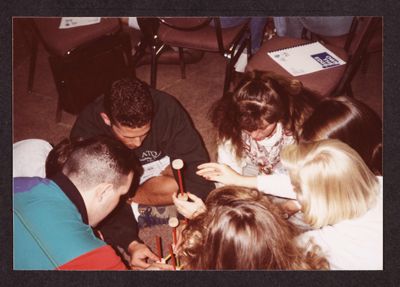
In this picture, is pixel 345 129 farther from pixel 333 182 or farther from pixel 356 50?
pixel 356 50

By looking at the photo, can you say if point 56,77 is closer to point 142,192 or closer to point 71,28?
point 71,28

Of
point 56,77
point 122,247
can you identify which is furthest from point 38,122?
point 122,247

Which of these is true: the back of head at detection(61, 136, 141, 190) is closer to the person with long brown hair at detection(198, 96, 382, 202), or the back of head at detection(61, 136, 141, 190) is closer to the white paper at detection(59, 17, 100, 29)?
the person with long brown hair at detection(198, 96, 382, 202)

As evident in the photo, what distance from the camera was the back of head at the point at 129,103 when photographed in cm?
183

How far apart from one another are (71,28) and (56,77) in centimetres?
33

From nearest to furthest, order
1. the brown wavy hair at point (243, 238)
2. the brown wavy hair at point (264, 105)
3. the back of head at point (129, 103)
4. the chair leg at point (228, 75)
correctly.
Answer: the brown wavy hair at point (243, 238)
the back of head at point (129, 103)
the brown wavy hair at point (264, 105)
the chair leg at point (228, 75)

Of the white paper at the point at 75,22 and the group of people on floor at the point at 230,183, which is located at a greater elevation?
the white paper at the point at 75,22

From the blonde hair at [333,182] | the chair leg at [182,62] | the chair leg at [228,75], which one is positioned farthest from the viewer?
the chair leg at [182,62]

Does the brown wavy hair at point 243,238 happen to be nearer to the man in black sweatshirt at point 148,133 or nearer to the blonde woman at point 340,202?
the blonde woman at point 340,202

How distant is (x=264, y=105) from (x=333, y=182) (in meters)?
0.49

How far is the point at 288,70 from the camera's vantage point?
221cm

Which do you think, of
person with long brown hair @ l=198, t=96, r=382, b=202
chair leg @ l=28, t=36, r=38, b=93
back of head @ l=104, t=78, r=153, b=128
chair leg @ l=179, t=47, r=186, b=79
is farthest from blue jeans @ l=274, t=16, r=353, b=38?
chair leg @ l=28, t=36, r=38, b=93

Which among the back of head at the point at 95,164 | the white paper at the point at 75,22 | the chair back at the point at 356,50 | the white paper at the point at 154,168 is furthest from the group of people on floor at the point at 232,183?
the white paper at the point at 75,22

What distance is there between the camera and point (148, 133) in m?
2.07
